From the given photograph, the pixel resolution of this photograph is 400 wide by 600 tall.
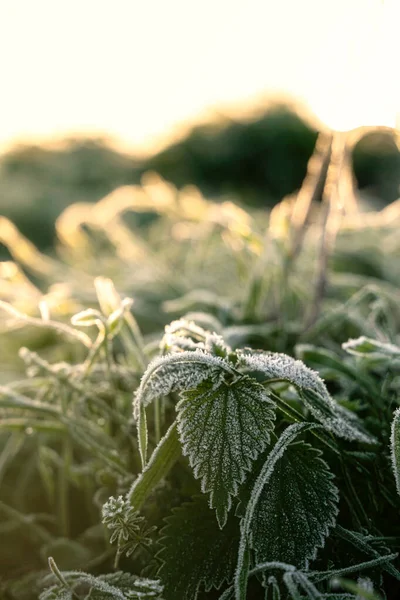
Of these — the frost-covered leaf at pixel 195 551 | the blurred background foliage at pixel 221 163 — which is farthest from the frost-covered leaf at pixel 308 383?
the blurred background foliage at pixel 221 163

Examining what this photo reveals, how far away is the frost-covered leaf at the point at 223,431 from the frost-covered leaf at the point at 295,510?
30 millimetres

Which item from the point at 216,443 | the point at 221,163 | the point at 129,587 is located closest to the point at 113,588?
the point at 129,587

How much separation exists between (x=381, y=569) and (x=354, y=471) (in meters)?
0.08

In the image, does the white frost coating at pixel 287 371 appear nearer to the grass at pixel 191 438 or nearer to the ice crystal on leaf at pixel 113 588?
the grass at pixel 191 438

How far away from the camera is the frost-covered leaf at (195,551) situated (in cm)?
41

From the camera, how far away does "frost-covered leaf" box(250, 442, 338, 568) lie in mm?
387

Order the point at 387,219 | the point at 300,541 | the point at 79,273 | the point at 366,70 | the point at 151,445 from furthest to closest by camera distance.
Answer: the point at 79,273, the point at 387,219, the point at 366,70, the point at 151,445, the point at 300,541

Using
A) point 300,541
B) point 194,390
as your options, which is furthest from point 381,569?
point 194,390

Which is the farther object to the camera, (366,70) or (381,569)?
(366,70)

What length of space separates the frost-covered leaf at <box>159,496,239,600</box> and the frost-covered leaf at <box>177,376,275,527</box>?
0.06 m

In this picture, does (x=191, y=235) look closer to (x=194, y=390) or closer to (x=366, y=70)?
(x=366, y=70)

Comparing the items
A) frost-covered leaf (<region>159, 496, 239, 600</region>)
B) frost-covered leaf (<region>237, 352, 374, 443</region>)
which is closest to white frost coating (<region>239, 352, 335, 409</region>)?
frost-covered leaf (<region>237, 352, 374, 443</region>)

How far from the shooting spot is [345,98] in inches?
24.7

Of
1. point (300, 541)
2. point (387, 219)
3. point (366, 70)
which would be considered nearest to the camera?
point (300, 541)
